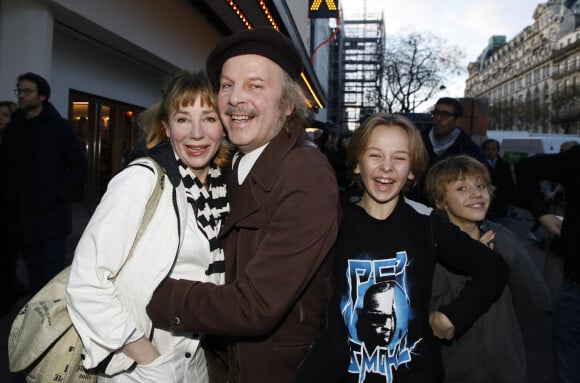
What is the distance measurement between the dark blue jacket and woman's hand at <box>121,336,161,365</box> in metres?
2.71

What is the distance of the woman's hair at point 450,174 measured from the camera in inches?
88.6

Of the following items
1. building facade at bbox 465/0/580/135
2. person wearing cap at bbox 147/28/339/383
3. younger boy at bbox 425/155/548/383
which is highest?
building facade at bbox 465/0/580/135

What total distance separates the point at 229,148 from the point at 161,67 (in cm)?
707

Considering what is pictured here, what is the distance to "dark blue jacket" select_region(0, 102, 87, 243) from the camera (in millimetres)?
3539

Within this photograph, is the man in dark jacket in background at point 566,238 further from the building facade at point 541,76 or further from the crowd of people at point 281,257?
the building facade at point 541,76

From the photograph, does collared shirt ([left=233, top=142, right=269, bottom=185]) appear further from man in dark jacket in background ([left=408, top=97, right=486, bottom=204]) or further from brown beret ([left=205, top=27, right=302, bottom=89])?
man in dark jacket in background ([left=408, top=97, right=486, bottom=204])

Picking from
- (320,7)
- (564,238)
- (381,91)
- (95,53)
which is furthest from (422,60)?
(564,238)

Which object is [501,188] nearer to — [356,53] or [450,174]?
[450,174]

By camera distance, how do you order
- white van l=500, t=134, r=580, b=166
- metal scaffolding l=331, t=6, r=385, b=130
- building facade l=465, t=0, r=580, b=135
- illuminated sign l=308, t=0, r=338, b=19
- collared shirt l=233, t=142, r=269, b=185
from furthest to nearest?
metal scaffolding l=331, t=6, r=385, b=130 → building facade l=465, t=0, r=580, b=135 → white van l=500, t=134, r=580, b=166 → illuminated sign l=308, t=0, r=338, b=19 → collared shirt l=233, t=142, r=269, b=185

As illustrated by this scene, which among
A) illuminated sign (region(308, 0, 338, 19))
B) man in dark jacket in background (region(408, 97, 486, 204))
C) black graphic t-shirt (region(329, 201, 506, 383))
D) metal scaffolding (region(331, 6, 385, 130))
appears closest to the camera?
black graphic t-shirt (region(329, 201, 506, 383))

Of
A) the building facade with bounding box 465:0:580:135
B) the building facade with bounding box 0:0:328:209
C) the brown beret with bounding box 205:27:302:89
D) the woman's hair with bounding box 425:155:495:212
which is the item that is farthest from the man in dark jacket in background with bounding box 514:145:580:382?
the building facade with bounding box 465:0:580:135

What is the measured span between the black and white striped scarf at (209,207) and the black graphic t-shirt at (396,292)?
0.50 metres

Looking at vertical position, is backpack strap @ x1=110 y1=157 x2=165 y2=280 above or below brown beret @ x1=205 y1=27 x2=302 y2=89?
below

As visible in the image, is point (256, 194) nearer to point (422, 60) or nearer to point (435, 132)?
point (435, 132)
